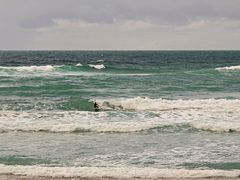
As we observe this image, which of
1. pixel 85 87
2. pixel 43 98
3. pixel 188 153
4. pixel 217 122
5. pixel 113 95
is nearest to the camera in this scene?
pixel 188 153

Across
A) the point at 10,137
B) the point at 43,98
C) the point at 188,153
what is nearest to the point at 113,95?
the point at 43,98

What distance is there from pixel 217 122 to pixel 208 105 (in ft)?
15.8

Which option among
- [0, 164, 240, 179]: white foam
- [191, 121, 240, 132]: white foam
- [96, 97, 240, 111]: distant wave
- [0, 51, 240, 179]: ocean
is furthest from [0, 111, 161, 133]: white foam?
[0, 164, 240, 179]: white foam

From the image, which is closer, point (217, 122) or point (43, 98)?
point (217, 122)

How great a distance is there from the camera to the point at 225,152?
498 inches

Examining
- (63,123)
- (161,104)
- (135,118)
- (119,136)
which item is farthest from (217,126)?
(161,104)

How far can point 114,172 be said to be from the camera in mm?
10594

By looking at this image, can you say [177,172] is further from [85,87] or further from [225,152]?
[85,87]

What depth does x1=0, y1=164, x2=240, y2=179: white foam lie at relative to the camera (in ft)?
34.1

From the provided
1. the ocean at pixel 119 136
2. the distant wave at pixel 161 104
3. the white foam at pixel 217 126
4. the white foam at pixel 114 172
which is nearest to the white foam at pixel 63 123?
the ocean at pixel 119 136

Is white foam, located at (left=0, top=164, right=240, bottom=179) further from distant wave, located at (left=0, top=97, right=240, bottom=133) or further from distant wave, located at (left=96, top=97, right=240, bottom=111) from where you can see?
distant wave, located at (left=96, top=97, right=240, bottom=111)

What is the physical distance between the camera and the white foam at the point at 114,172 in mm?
10383

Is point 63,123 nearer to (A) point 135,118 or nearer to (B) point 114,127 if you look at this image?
(B) point 114,127

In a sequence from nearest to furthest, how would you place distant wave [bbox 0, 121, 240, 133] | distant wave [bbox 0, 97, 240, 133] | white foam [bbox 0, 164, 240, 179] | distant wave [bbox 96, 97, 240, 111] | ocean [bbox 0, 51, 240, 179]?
1. white foam [bbox 0, 164, 240, 179]
2. ocean [bbox 0, 51, 240, 179]
3. distant wave [bbox 0, 121, 240, 133]
4. distant wave [bbox 0, 97, 240, 133]
5. distant wave [bbox 96, 97, 240, 111]
